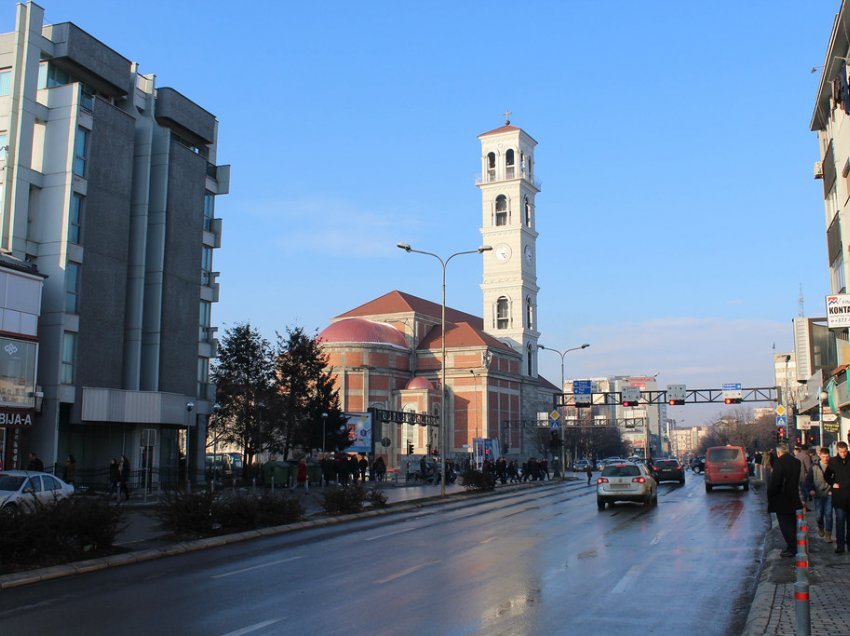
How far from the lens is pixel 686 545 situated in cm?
1623

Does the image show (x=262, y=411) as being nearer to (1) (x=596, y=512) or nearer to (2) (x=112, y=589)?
(1) (x=596, y=512)

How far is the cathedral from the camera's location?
92625 mm

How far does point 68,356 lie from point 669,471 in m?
31.8

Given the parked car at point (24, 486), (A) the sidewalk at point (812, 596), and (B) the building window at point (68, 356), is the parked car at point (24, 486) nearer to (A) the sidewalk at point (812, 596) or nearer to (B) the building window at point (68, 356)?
(A) the sidewalk at point (812, 596)

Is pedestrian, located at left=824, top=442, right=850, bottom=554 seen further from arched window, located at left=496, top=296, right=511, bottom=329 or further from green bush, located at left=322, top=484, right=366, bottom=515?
arched window, located at left=496, top=296, right=511, bottom=329

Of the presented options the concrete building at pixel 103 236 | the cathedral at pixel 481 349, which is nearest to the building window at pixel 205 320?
the concrete building at pixel 103 236

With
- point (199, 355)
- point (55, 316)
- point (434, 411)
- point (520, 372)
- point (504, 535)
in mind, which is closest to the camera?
point (504, 535)

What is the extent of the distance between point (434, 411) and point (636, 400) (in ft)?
93.2

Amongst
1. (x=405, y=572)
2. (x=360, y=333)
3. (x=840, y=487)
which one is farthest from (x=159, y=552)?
(x=360, y=333)

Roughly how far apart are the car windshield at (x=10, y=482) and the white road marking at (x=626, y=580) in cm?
1456

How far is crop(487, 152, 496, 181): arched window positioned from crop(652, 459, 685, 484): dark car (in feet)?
203

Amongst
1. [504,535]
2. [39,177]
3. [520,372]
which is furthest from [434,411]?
[504,535]

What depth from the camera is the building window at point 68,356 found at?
35.5 m

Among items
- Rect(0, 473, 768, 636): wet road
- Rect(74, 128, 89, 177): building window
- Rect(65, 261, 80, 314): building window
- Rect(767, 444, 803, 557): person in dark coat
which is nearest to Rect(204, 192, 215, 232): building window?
Rect(74, 128, 89, 177): building window
